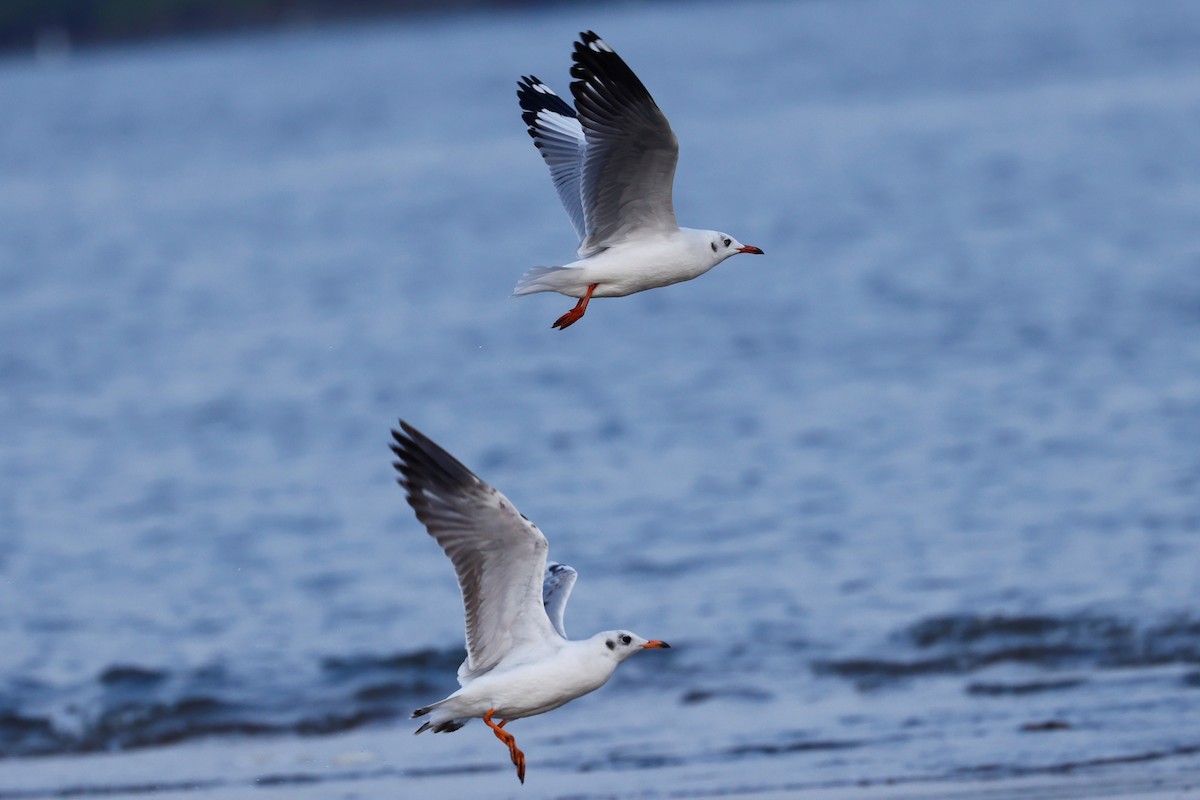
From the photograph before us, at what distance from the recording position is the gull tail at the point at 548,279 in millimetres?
8789

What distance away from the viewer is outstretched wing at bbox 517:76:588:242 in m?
9.85

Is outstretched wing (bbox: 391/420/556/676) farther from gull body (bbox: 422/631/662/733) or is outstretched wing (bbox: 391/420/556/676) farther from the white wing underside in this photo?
the white wing underside

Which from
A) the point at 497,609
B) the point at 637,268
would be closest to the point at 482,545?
the point at 497,609

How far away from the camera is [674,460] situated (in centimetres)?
1933

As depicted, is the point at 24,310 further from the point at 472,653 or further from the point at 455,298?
the point at 472,653

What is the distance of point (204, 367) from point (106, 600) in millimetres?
11803

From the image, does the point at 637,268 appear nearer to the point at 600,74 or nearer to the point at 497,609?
the point at 600,74

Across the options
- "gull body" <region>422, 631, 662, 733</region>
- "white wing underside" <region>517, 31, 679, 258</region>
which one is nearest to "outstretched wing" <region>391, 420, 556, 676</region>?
"gull body" <region>422, 631, 662, 733</region>

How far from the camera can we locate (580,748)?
11500 mm

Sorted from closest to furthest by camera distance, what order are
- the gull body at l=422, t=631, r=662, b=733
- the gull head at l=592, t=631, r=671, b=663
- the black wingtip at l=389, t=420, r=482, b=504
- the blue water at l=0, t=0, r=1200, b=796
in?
the black wingtip at l=389, t=420, r=482, b=504, the gull body at l=422, t=631, r=662, b=733, the gull head at l=592, t=631, r=671, b=663, the blue water at l=0, t=0, r=1200, b=796

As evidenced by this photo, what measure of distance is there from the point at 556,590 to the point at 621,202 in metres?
1.73

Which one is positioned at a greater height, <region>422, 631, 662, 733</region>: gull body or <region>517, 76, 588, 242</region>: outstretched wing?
<region>517, 76, 588, 242</region>: outstretched wing

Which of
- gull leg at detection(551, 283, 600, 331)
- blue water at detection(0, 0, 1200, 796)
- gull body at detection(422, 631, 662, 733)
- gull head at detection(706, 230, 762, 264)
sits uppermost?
gull head at detection(706, 230, 762, 264)

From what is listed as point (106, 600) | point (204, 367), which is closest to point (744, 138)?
point (204, 367)
